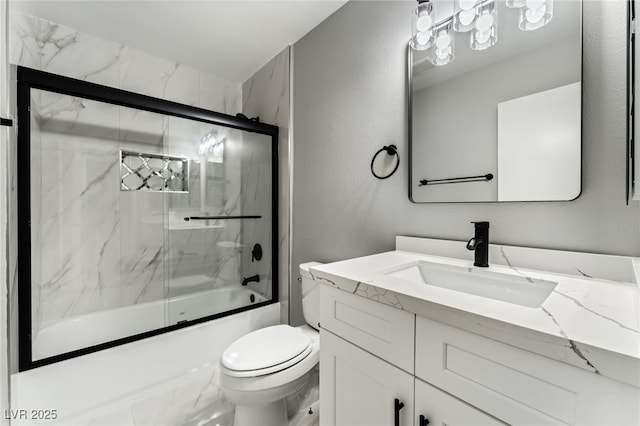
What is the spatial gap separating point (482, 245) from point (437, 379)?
0.52 m

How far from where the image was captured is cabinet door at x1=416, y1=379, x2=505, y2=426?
0.60 m

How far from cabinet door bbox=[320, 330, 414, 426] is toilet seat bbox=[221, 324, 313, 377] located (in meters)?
0.34

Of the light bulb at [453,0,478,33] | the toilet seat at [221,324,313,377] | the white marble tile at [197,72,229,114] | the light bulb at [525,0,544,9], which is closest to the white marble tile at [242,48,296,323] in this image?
the white marble tile at [197,72,229,114]

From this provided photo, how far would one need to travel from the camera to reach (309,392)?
1.66 m

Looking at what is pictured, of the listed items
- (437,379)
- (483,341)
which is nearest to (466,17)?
(483,341)

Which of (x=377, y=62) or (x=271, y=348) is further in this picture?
(x=377, y=62)

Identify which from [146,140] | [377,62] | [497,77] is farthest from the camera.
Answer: [146,140]

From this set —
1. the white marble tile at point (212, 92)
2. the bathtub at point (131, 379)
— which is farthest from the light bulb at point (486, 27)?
the white marble tile at point (212, 92)

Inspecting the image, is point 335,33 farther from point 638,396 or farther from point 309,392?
point 309,392

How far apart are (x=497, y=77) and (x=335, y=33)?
3.58 feet

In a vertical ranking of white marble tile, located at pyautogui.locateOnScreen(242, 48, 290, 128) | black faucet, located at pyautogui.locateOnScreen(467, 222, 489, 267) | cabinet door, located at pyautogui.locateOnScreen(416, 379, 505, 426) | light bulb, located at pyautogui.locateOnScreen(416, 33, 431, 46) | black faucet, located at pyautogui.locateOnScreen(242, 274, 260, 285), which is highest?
white marble tile, located at pyautogui.locateOnScreen(242, 48, 290, 128)

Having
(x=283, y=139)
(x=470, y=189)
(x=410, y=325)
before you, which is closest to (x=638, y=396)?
(x=410, y=325)

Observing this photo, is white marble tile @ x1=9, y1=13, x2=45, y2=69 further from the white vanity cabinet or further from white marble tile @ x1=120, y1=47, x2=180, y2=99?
the white vanity cabinet

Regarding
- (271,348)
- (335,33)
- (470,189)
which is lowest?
(271,348)
